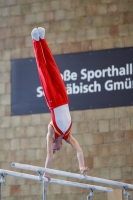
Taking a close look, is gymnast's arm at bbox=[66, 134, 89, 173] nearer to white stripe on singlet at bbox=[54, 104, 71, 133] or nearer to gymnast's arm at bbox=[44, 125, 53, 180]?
white stripe on singlet at bbox=[54, 104, 71, 133]

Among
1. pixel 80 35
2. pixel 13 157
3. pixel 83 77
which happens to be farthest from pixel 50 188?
pixel 80 35

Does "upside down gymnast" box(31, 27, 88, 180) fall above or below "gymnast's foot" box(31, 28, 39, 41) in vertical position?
below

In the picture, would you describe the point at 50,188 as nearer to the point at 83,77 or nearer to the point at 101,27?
the point at 83,77

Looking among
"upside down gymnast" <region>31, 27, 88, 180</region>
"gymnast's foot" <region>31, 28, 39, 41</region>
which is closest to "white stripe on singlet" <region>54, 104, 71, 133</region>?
"upside down gymnast" <region>31, 27, 88, 180</region>

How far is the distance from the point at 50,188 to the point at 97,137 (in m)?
1.29

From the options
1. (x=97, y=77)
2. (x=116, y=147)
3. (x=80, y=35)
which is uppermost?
(x=80, y=35)

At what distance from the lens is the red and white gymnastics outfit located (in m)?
8.08

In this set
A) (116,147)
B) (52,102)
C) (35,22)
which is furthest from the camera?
(35,22)

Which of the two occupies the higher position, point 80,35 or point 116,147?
point 80,35

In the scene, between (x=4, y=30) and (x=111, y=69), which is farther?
(x=4, y=30)

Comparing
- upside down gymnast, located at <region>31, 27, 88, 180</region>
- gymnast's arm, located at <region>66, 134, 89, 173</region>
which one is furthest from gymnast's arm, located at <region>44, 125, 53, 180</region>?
gymnast's arm, located at <region>66, 134, 89, 173</region>

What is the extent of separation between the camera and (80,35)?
11469 millimetres

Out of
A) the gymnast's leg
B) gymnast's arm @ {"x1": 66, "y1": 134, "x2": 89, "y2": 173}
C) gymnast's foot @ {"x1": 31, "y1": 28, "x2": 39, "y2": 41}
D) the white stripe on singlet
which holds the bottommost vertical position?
gymnast's arm @ {"x1": 66, "y1": 134, "x2": 89, "y2": 173}

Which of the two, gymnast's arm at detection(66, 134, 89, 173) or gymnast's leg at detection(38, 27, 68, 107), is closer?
gymnast's arm at detection(66, 134, 89, 173)
